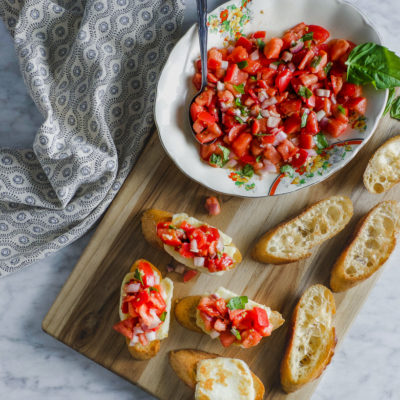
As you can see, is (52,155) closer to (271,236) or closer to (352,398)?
(271,236)

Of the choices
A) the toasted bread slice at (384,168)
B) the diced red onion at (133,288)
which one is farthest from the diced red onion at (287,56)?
the diced red onion at (133,288)

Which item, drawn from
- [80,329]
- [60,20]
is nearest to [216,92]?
[60,20]

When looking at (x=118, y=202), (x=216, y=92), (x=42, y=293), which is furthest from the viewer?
(x=42, y=293)

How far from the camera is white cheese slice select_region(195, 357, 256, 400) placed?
2.90 m

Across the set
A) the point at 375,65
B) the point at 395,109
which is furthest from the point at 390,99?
the point at 375,65

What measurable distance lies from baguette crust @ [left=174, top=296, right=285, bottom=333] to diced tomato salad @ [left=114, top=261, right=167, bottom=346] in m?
0.14

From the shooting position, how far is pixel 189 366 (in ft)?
9.68

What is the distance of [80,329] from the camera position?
10.1 ft

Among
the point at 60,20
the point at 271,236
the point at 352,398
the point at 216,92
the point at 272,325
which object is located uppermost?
the point at 216,92

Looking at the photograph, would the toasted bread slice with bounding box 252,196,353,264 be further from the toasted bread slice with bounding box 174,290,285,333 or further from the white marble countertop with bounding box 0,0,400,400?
the white marble countertop with bounding box 0,0,400,400

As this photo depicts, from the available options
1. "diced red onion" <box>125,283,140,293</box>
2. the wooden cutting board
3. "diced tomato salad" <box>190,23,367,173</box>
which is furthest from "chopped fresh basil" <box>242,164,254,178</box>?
"diced red onion" <box>125,283,140,293</box>

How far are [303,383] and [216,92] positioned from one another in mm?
1907

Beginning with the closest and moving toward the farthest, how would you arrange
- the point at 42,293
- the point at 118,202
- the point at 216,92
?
the point at 216,92
the point at 118,202
the point at 42,293

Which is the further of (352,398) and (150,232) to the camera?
(352,398)
